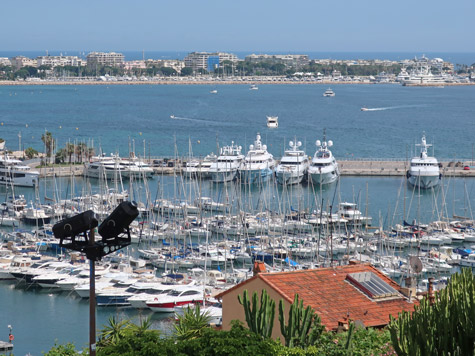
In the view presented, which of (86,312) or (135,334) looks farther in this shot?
(86,312)

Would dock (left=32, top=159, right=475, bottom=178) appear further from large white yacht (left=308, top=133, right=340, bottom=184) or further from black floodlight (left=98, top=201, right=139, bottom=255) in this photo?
black floodlight (left=98, top=201, right=139, bottom=255)

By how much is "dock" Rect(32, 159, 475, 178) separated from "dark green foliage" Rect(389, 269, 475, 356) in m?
43.8

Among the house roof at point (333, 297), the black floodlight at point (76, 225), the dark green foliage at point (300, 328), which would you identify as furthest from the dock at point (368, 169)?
the black floodlight at point (76, 225)

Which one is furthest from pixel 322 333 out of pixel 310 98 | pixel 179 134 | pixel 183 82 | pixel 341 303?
pixel 183 82

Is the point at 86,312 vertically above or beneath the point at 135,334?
beneath

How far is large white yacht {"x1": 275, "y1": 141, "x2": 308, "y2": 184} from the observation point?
166ft

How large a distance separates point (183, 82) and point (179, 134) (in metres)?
110

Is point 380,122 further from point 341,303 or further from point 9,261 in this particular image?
point 341,303

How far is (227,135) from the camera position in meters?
80.9

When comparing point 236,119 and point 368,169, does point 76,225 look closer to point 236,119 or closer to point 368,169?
point 368,169

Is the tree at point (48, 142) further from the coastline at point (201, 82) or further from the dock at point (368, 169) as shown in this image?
the coastline at point (201, 82)

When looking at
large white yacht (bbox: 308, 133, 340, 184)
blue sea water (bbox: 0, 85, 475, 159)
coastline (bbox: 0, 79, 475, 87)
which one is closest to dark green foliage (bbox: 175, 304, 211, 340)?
blue sea water (bbox: 0, 85, 475, 159)

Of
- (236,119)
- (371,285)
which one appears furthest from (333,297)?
(236,119)

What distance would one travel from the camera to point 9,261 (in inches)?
1198
